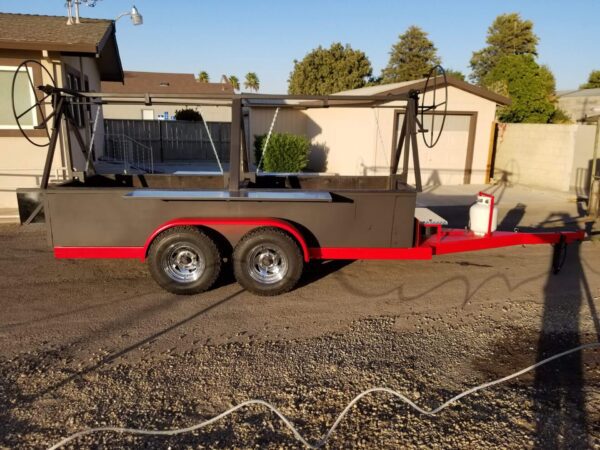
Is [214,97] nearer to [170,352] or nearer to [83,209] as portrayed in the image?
[83,209]

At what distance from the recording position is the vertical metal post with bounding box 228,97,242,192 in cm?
536

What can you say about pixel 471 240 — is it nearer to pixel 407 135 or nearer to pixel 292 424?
pixel 407 135

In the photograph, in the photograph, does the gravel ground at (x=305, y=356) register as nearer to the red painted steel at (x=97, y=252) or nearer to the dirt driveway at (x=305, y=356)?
the dirt driveway at (x=305, y=356)

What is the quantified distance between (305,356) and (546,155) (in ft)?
44.5

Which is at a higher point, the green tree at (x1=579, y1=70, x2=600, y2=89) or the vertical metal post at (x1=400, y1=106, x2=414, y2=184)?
the green tree at (x1=579, y1=70, x2=600, y2=89)

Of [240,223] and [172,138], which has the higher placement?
[172,138]

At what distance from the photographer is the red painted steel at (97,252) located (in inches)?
210

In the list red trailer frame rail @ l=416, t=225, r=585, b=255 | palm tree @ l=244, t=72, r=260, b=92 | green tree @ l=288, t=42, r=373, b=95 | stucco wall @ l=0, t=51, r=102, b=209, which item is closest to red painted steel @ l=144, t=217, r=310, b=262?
red trailer frame rail @ l=416, t=225, r=585, b=255

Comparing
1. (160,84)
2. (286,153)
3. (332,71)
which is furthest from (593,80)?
(286,153)

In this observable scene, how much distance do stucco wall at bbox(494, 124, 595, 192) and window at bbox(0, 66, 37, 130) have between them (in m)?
13.8

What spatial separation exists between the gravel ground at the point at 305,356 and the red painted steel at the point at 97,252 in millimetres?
493

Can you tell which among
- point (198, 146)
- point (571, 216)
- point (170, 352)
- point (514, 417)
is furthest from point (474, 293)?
point (198, 146)

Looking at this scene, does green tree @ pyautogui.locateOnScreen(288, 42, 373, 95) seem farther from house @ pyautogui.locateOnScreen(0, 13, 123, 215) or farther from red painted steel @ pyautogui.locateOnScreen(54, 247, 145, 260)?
red painted steel @ pyautogui.locateOnScreen(54, 247, 145, 260)

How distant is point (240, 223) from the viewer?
5340 millimetres
